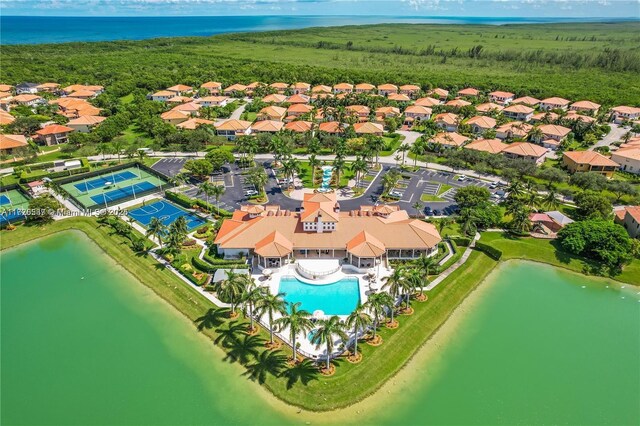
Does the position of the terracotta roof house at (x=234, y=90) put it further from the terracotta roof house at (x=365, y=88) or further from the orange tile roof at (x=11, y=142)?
the orange tile roof at (x=11, y=142)

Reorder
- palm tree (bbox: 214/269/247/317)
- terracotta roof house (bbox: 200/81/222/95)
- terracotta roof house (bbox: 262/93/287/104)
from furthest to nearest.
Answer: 1. terracotta roof house (bbox: 200/81/222/95)
2. terracotta roof house (bbox: 262/93/287/104)
3. palm tree (bbox: 214/269/247/317)

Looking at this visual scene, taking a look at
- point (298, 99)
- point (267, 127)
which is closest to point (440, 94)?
point (298, 99)

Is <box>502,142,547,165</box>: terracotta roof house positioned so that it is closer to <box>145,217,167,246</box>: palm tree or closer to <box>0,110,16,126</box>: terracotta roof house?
<box>145,217,167,246</box>: palm tree

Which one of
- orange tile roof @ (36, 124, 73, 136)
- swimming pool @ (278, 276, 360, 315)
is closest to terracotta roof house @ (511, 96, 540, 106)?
swimming pool @ (278, 276, 360, 315)

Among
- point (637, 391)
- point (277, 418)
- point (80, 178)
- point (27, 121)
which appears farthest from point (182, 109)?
point (637, 391)

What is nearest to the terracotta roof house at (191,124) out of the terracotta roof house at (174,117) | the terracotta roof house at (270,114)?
the terracotta roof house at (174,117)

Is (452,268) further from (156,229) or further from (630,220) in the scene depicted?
(156,229)
